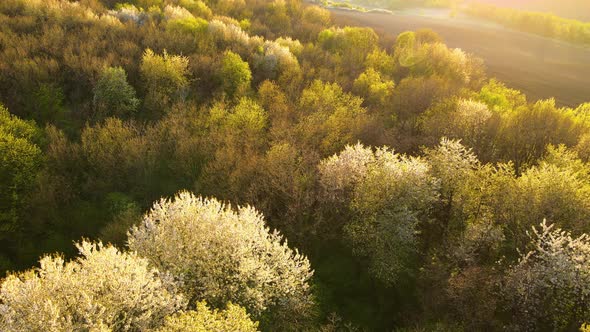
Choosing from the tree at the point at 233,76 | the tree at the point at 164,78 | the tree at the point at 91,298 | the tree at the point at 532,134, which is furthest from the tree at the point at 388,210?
the tree at the point at 164,78

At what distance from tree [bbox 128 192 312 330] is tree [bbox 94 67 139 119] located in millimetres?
38903

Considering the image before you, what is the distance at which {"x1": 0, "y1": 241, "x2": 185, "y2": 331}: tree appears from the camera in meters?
24.8

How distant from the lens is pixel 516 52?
A: 136500mm

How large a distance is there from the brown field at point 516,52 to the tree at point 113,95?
9633cm

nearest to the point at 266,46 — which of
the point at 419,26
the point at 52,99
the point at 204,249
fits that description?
the point at 52,99

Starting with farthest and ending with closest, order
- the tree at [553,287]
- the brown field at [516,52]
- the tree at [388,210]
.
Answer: the brown field at [516,52], the tree at [388,210], the tree at [553,287]

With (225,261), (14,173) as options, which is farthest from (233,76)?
(225,261)

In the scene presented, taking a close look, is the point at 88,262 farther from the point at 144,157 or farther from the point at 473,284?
the point at 473,284

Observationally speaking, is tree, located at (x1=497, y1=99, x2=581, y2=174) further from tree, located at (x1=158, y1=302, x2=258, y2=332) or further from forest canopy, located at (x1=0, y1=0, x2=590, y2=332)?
tree, located at (x1=158, y1=302, x2=258, y2=332)

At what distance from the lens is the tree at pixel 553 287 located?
3189 centimetres

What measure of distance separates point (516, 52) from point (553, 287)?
128 m

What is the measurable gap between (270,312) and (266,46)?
7021 centimetres

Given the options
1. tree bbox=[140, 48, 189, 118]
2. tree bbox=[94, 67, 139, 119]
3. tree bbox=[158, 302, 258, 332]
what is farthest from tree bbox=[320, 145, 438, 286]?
tree bbox=[94, 67, 139, 119]

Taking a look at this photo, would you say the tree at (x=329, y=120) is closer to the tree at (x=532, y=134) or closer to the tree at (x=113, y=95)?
the tree at (x=532, y=134)
